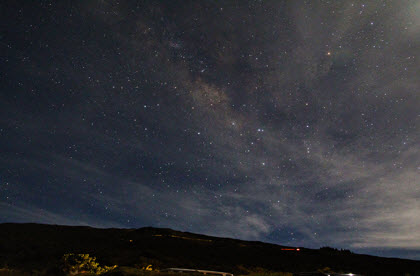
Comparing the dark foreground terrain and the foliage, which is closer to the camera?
the foliage

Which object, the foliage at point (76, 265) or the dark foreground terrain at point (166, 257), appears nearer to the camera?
the foliage at point (76, 265)

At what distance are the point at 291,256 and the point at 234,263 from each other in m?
A: 10.5

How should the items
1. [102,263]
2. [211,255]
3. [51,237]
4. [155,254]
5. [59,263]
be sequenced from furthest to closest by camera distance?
[51,237]
[211,255]
[155,254]
[102,263]
[59,263]

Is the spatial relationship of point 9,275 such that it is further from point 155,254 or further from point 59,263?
point 155,254

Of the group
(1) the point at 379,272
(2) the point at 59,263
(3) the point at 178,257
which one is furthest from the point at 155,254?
(1) the point at 379,272

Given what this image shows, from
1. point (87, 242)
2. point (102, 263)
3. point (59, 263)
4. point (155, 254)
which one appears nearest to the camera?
point (59, 263)

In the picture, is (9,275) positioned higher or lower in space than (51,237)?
lower

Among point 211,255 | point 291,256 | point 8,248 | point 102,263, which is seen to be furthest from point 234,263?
point 8,248

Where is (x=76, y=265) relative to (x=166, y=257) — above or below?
below

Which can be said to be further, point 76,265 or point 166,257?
point 166,257

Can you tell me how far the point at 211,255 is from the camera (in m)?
33.5

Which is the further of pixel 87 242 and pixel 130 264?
pixel 87 242

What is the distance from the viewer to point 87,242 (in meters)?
36.2

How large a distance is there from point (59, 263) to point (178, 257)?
1657 centimetres
